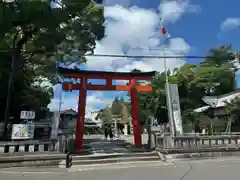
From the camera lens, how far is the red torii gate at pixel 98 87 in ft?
54.0

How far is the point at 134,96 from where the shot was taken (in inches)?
688

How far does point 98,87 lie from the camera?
56.9 ft

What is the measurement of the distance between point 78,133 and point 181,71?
21077 mm

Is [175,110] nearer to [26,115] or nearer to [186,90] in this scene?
[26,115]

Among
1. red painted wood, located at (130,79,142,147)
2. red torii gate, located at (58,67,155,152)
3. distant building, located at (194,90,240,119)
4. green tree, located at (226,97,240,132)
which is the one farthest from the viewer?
distant building, located at (194,90,240,119)

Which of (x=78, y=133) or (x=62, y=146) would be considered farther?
(x=78, y=133)

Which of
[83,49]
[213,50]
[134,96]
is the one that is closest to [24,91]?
[83,49]

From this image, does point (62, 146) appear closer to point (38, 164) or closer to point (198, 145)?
point (38, 164)

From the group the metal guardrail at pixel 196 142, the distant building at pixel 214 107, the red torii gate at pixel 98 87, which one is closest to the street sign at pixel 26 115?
the red torii gate at pixel 98 87

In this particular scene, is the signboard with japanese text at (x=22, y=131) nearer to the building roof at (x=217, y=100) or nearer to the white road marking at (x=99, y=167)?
the white road marking at (x=99, y=167)

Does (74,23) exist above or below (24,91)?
above

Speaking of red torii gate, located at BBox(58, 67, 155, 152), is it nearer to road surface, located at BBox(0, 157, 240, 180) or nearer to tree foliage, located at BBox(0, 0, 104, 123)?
tree foliage, located at BBox(0, 0, 104, 123)

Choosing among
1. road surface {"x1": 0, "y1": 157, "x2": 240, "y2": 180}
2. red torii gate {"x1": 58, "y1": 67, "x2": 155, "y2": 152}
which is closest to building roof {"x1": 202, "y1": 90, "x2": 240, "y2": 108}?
red torii gate {"x1": 58, "y1": 67, "x2": 155, "y2": 152}

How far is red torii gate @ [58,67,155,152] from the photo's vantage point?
16469mm
